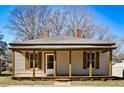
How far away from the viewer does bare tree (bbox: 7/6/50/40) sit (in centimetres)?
3175

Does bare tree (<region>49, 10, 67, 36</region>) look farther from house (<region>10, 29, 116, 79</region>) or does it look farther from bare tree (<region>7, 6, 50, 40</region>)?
house (<region>10, 29, 116, 79</region>)

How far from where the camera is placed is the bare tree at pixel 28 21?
31750 millimetres

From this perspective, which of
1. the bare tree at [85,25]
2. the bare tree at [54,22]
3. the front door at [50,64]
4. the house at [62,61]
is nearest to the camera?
the house at [62,61]

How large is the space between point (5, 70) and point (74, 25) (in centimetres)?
823

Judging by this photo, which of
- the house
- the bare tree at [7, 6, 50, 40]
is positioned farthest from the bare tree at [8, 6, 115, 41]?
the house

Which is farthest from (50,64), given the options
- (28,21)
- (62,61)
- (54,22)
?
(28,21)

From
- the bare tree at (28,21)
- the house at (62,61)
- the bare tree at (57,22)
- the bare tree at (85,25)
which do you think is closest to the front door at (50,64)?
the house at (62,61)

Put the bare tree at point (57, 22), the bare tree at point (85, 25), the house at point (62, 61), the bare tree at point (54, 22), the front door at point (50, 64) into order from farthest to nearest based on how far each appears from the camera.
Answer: the bare tree at point (85, 25) → the bare tree at point (54, 22) → the bare tree at point (57, 22) → the front door at point (50, 64) → the house at point (62, 61)

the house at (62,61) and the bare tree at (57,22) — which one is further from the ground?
the bare tree at (57,22)

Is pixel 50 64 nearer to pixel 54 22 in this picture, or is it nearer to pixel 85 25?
pixel 54 22

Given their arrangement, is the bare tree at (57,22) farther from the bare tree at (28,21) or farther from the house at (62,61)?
the house at (62,61)

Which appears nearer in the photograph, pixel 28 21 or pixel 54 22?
pixel 54 22

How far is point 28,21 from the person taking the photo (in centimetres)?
3275
